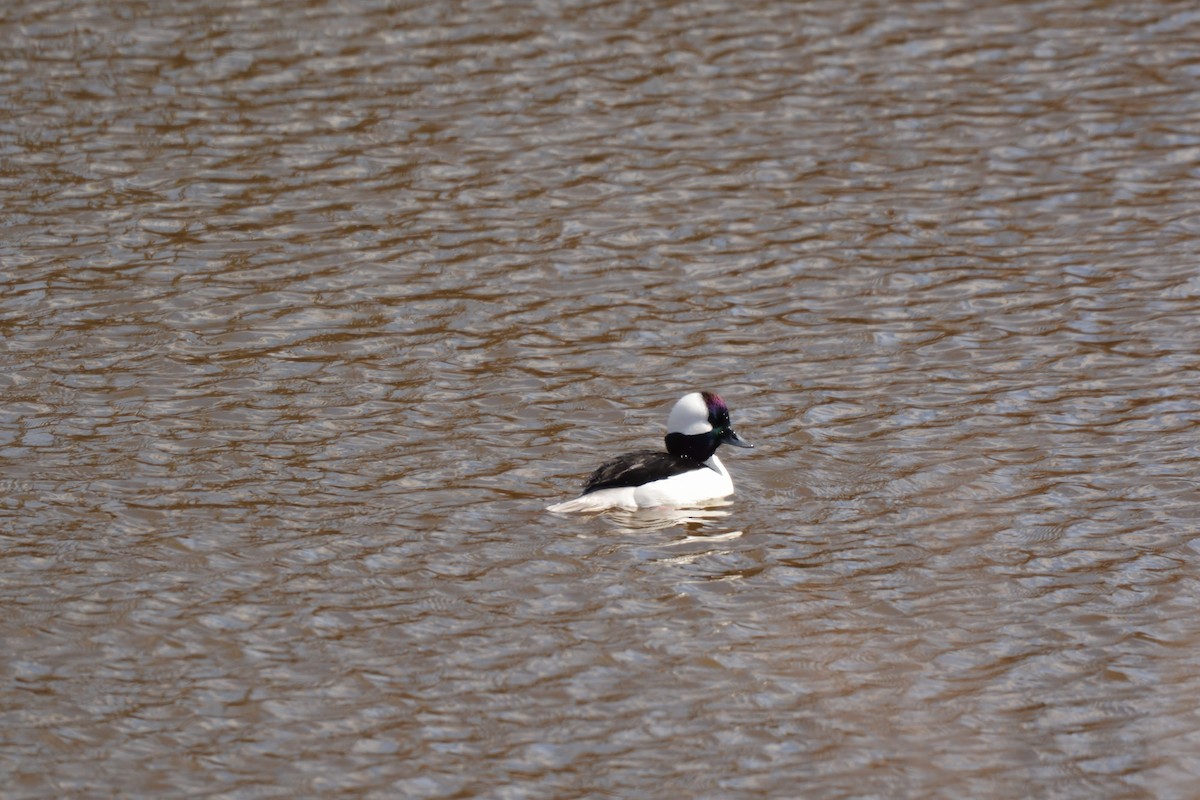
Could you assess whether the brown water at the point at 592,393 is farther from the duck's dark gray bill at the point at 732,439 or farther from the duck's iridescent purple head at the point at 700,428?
the duck's iridescent purple head at the point at 700,428

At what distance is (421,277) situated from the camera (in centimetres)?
1561

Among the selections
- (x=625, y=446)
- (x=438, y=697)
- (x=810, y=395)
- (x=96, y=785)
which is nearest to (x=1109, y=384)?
(x=810, y=395)

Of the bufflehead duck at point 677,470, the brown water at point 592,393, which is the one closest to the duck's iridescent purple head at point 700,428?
the bufflehead duck at point 677,470

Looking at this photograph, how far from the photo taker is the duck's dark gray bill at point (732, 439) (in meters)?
12.4

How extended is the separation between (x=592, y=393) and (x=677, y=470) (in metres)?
1.79

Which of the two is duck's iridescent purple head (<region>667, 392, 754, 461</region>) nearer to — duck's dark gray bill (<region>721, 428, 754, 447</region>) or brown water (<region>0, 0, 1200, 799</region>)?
duck's dark gray bill (<region>721, 428, 754, 447</region>)

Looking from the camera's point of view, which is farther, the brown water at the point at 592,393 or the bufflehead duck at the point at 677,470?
the bufflehead duck at the point at 677,470

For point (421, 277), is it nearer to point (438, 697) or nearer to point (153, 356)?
point (153, 356)

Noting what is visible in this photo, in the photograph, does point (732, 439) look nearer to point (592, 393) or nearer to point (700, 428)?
point (700, 428)

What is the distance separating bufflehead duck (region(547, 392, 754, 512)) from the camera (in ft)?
38.7

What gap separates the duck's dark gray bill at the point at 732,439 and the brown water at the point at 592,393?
11.0 inches

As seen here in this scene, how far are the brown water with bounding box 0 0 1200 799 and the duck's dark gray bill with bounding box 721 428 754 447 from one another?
11.0 inches

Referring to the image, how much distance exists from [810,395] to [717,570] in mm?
2992

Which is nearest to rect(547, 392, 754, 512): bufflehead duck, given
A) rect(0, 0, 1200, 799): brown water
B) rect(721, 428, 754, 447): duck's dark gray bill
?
rect(721, 428, 754, 447): duck's dark gray bill
